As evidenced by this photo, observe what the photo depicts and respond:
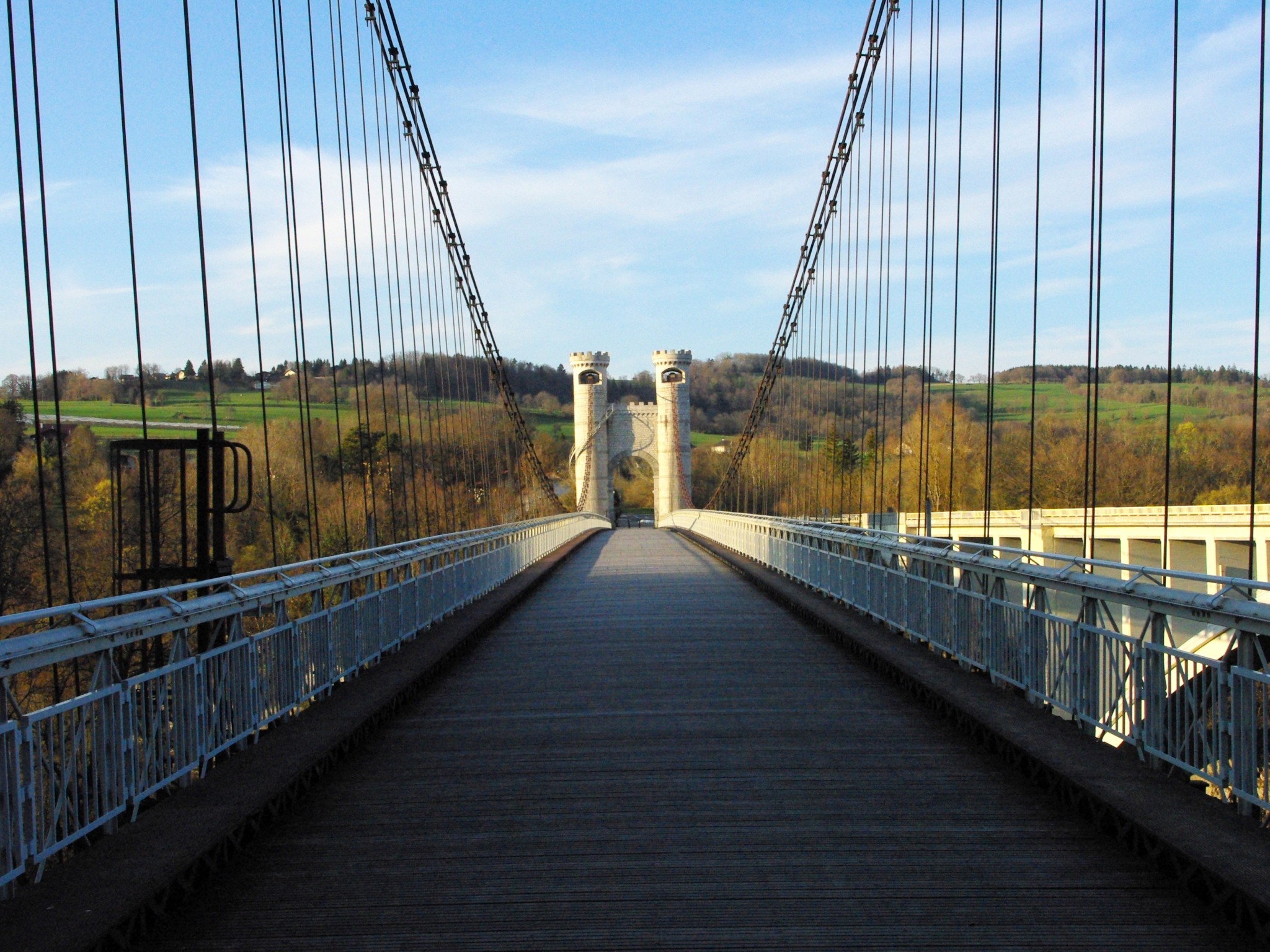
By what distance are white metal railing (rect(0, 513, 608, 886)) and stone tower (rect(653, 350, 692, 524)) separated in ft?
220

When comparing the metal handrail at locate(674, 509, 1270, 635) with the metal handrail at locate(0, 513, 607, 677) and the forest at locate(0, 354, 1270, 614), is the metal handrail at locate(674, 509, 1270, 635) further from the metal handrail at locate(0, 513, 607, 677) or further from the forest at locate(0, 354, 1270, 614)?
the forest at locate(0, 354, 1270, 614)

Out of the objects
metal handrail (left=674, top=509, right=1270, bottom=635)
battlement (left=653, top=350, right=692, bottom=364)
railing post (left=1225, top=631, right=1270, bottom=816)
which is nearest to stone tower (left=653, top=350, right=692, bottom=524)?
battlement (left=653, top=350, right=692, bottom=364)

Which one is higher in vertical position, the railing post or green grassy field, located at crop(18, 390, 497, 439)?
green grassy field, located at crop(18, 390, 497, 439)

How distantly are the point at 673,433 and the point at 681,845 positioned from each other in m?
73.3

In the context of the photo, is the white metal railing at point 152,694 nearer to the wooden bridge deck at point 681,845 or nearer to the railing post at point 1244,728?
the wooden bridge deck at point 681,845

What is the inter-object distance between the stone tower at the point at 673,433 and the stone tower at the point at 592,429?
3.32 meters

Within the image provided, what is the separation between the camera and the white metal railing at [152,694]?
3.44m

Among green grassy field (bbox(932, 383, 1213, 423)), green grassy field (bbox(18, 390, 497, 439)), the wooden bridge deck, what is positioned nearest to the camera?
the wooden bridge deck

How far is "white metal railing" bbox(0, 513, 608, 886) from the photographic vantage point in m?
3.44

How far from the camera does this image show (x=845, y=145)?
1003 inches

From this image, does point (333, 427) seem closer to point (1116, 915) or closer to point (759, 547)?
point (759, 547)

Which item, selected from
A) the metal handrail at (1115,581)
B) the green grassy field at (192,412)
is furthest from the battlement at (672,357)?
the metal handrail at (1115,581)

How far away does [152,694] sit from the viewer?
14.3 ft

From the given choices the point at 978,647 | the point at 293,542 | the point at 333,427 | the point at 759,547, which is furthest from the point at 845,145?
the point at 333,427
